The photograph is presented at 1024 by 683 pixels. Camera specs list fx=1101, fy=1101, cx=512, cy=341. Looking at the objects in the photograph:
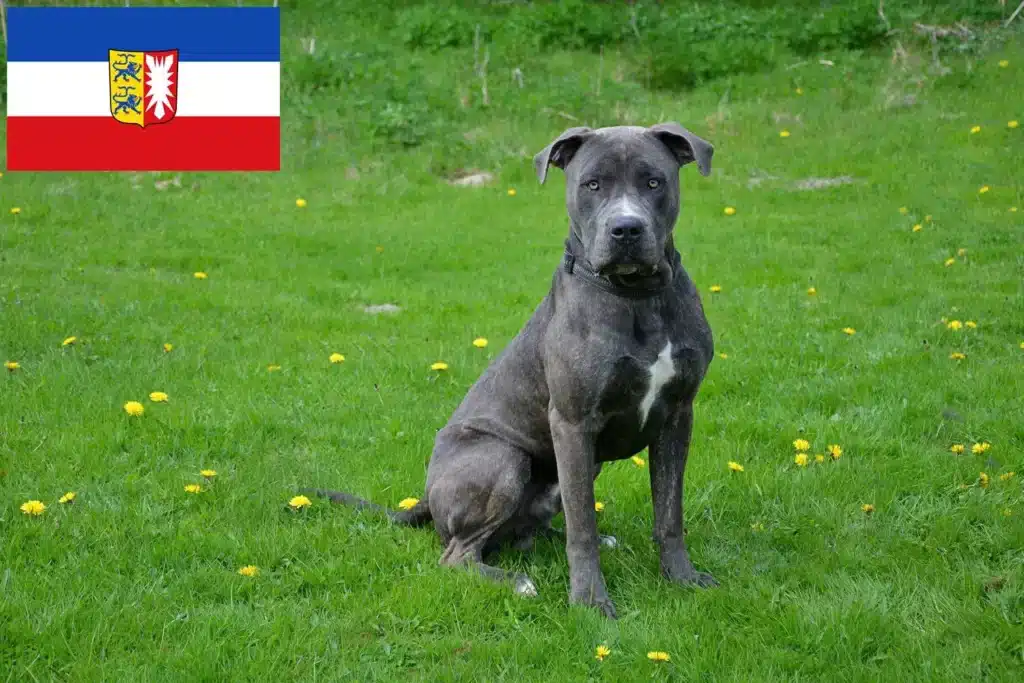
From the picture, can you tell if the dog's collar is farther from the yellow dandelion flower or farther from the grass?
the yellow dandelion flower

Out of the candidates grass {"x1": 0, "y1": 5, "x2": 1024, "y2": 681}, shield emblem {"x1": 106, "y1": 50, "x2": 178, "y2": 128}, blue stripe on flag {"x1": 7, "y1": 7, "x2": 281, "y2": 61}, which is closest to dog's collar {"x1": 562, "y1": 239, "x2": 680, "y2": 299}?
grass {"x1": 0, "y1": 5, "x2": 1024, "y2": 681}

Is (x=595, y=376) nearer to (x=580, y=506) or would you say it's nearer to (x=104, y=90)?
(x=580, y=506)

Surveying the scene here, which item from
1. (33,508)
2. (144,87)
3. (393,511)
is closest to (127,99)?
(144,87)

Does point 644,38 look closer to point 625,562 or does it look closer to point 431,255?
point 431,255

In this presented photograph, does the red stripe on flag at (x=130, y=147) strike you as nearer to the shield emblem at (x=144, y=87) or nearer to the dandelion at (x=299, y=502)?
the shield emblem at (x=144, y=87)

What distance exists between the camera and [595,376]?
3.96m

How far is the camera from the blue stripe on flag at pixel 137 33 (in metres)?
13.2

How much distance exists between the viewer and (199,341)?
732cm

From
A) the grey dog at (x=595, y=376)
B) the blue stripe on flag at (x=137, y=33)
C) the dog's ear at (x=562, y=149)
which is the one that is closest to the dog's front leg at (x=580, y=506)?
the grey dog at (x=595, y=376)

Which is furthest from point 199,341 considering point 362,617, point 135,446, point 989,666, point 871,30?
point 871,30

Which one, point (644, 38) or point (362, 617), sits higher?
point (644, 38)

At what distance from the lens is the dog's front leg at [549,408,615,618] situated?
4.07 metres

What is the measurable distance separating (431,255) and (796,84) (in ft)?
21.2

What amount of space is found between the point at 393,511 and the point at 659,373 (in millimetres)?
1487
